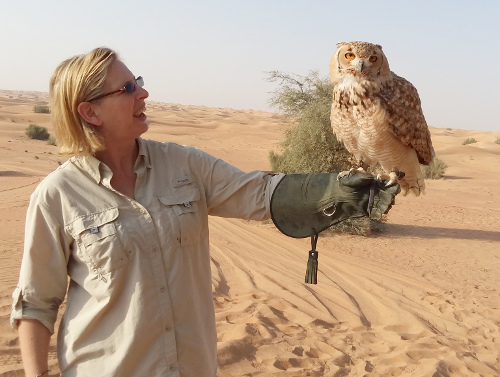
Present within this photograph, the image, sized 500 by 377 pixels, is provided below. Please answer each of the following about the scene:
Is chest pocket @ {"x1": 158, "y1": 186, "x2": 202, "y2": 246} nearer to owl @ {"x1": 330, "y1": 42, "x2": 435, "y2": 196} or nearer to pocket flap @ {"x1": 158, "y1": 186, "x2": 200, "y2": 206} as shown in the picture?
pocket flap @ {"x1": 158, "y1": 186, "x2": 200, "y2": 206}

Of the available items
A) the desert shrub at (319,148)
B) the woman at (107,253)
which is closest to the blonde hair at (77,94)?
the woman at (107,253)

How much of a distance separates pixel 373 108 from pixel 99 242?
2.23 m

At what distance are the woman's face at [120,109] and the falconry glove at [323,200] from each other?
0.65 metres

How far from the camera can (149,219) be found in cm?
→ 171

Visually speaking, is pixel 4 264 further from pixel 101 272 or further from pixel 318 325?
pixel 101 272

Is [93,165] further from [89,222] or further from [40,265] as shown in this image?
[40,265]

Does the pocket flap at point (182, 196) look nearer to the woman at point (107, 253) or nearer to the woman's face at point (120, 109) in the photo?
the woman at point (107, 253)

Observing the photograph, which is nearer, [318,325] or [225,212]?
[225,212]

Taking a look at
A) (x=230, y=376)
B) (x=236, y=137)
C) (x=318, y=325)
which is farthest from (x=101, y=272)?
(x=236, y=137)

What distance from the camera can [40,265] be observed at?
1.69m

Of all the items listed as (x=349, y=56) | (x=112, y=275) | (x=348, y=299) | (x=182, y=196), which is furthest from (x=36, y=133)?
(x=112, y=275)

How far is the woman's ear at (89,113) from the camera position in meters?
1.75

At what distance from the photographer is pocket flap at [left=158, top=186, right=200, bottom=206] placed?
1.79 metres

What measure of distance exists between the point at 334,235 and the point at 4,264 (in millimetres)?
6308
